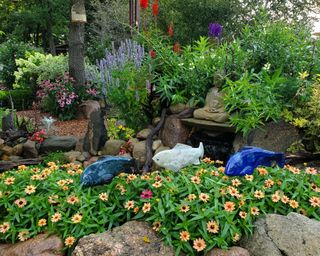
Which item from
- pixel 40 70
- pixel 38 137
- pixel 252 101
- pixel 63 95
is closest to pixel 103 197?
pixel 252 101

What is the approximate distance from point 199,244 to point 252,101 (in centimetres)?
214

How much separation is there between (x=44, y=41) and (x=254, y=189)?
19.0 meters

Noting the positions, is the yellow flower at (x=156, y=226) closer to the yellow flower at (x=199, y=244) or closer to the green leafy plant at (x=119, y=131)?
the yellow flower at (x=199, y=244)

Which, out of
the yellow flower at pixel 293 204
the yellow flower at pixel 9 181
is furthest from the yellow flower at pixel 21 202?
the yellow flower at pixel 293 204

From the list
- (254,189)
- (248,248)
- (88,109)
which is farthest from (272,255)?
(88,109)

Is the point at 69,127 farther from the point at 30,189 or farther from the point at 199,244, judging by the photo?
the point at 199,244

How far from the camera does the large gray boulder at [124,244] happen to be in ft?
6.68

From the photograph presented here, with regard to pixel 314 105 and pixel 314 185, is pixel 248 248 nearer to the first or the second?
pixel 314 185

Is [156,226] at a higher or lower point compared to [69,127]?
higher

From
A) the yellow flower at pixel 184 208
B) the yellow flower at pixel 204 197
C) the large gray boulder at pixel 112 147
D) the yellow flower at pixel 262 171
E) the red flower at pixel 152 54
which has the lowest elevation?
the large gray boulder at pixel 112 147

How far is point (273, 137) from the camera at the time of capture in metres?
4.14

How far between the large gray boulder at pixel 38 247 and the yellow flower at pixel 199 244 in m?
0.73

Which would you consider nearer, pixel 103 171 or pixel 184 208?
→ pixel 184 208

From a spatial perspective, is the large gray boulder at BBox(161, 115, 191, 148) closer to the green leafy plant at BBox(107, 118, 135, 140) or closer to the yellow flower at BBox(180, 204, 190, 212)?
the green leafy plant at BBox(107, 118, 135, 140)
